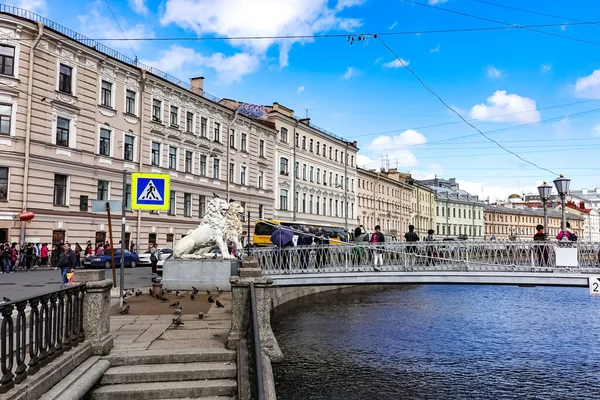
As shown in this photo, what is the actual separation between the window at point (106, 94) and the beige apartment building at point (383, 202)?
36.2 m

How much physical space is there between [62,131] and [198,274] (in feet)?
54.7

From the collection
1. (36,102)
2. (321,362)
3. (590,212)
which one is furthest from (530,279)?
(590,212)

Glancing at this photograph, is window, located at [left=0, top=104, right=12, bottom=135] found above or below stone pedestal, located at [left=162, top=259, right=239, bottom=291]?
above

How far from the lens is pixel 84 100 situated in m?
28.2

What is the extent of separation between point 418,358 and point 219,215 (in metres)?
6.72

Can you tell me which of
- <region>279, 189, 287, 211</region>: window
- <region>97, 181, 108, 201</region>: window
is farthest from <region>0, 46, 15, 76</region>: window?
<region>279, 189, 287, 211</region>: window

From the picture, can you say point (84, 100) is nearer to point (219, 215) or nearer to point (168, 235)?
point (168, 235)

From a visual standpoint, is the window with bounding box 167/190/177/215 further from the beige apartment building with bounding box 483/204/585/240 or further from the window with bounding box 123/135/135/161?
the beige apartment building with bounding box 483/204/585/240

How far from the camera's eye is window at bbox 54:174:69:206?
26.4 metres

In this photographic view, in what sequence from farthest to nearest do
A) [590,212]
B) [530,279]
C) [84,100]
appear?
[590,212], [84,100], [530,279]


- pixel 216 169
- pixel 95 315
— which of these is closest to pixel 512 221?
pixel 216 169

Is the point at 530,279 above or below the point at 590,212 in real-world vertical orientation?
Answer: below

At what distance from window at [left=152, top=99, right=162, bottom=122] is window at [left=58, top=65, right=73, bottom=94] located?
21.0ft

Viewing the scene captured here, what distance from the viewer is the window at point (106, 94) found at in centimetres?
2950
